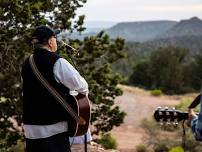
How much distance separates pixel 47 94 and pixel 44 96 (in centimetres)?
A: 3

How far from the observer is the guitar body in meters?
4.82

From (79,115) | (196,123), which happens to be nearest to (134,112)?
(79,115)

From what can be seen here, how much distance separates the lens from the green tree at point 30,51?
460 inches

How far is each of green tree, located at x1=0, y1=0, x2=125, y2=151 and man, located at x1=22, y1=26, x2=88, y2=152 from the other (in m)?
6.39

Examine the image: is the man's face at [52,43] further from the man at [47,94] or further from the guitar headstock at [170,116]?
the guitar headstock at [170,116]

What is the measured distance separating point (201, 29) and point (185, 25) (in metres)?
21.2

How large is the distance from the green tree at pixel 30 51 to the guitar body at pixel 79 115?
20.6ft

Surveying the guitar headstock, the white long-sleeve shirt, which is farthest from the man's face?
the guitar headstock

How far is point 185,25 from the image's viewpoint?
140 metres

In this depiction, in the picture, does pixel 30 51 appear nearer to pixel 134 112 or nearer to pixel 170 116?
pixel 170 116

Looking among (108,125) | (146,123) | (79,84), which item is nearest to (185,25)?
(146,123)

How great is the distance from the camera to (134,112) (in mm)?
35875

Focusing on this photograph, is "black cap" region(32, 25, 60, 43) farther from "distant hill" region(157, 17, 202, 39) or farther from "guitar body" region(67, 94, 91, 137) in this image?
"distant hill" region(157, 17, 202, 39)

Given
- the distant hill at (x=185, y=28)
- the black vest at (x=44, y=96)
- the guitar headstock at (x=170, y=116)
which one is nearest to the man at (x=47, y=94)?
the black vest at (x=44, y=96)
